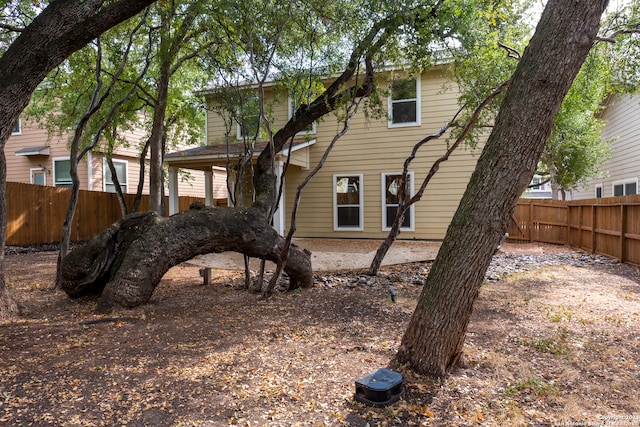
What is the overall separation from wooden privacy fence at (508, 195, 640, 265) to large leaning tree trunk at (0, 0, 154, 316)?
9700 millimetres

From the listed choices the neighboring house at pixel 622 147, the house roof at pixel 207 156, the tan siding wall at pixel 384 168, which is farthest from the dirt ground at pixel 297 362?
the neighboring house at pixel 622 147

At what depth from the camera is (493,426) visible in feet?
8.29

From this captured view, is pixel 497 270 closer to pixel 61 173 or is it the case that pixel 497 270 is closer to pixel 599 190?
pixel 599 190

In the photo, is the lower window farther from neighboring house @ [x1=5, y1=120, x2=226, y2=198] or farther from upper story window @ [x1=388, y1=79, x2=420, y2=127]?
neighboring house @ [x1=5, y1=120, x2=226, y2=198]

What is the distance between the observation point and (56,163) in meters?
15.8

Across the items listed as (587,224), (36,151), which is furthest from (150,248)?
(36,151)

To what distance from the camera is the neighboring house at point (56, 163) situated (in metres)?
15.4

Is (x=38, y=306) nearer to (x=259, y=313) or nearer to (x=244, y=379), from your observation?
(x=259, y=313)

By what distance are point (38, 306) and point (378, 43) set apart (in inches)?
225

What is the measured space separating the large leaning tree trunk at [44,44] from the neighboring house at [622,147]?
1400cm

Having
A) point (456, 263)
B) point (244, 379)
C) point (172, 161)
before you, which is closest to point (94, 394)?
point (244, 379)

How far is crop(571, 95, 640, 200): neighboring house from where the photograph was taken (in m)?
13.0

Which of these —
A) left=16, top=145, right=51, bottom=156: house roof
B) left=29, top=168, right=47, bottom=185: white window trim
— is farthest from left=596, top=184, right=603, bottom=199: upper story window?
left=29, top=168, right=47, bottom=185: white window trim

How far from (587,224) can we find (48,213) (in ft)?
51.1
